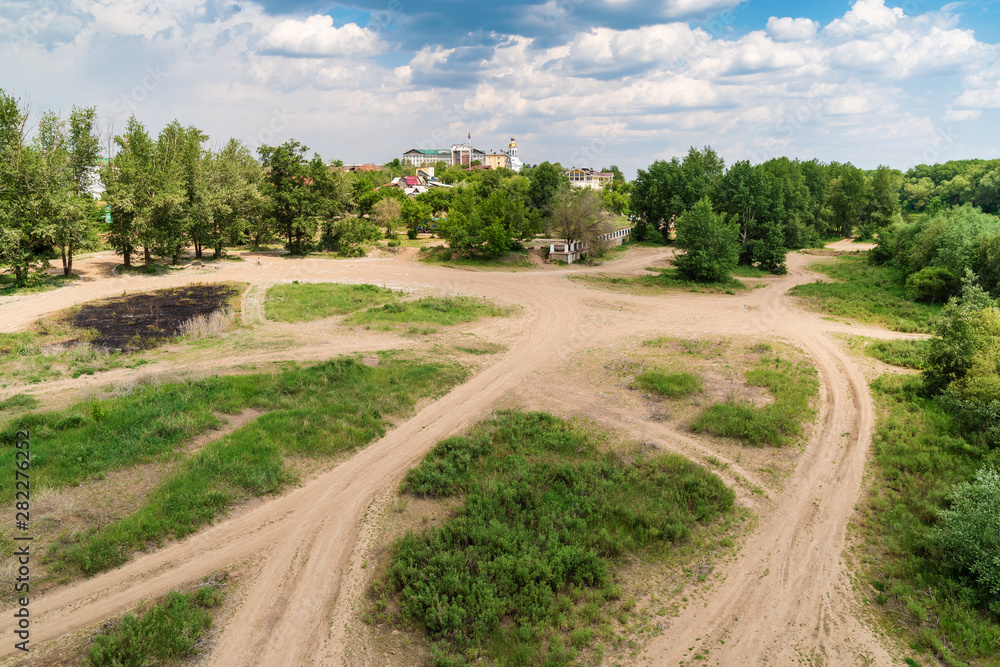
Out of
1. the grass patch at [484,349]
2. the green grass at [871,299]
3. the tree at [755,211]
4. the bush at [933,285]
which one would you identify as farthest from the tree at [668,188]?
the grass patch at [484,349]

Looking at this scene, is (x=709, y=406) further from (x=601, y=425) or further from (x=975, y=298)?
(x=975, y=298)

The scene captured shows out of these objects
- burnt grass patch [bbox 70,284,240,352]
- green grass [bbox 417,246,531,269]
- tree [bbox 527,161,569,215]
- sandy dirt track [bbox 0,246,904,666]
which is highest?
tree [bbox 527,161,569,215]

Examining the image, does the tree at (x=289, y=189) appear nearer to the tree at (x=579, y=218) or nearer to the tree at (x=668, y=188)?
the tree at (x=579, y=218)

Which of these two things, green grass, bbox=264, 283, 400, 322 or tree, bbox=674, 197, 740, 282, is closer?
green grass, bbox=264, 283, 400, 322

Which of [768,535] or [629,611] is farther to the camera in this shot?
[768,535]

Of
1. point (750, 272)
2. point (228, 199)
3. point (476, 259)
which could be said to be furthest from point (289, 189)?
point (750, 272)

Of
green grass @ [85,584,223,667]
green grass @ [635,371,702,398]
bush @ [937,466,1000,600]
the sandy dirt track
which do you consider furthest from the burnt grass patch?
bush @ [937,466,1000,600]

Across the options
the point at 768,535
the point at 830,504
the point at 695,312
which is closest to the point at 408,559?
the point at 768,535

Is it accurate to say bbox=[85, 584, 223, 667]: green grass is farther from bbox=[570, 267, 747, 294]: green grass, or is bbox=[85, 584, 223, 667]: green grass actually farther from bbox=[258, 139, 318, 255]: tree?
bbox=[258, 139, 318, 255]: tree
